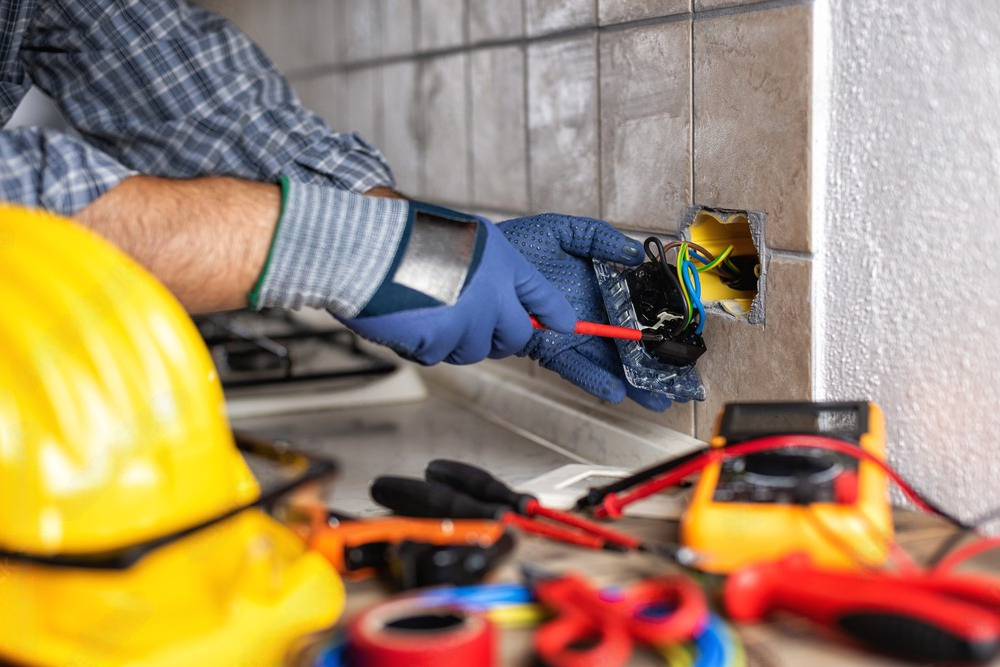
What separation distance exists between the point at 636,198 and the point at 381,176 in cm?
27

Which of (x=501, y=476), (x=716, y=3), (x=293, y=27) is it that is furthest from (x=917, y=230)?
(x=293, y=27)

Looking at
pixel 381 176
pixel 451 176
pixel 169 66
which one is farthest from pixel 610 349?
pixel 169 66

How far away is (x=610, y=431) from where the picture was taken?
3.55 ft

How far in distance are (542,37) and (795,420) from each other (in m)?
0.62

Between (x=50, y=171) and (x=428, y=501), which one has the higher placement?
(x=50, y=171)

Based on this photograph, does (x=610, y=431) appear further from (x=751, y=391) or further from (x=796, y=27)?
(x=796, y=27)

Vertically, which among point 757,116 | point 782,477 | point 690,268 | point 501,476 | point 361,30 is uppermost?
point 361,30

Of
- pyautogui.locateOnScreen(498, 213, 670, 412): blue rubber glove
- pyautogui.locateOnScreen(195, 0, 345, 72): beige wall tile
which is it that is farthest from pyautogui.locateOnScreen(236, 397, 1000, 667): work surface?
pyautogui.locateOnScreen(195, 0, 345, 72): beige wall tile

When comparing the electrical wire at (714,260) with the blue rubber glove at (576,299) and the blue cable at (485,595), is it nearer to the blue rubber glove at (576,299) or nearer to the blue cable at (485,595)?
the blue rubber glove at (576,299)

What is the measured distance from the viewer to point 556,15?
110cm

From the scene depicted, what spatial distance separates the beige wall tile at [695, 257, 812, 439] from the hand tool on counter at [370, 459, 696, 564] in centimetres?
26

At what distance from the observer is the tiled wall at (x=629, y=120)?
823 mm

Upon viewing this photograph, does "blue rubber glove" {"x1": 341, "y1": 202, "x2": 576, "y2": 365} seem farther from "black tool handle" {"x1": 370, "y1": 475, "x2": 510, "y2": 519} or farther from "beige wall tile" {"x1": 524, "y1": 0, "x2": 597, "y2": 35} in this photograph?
"beige wall tile" {"x1": 524, "y1": 0, "x2": 597, "y2": 35}

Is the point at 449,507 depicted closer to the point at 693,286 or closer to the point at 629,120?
the point at 693,286
